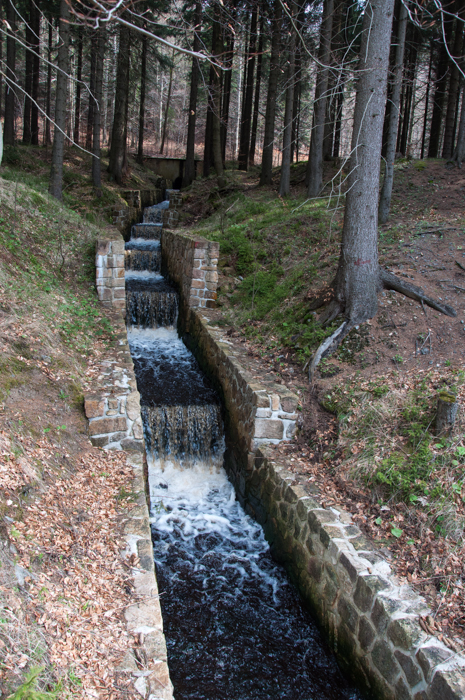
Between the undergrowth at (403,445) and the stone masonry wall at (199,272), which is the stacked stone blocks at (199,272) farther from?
the undergrowth at (403,445)

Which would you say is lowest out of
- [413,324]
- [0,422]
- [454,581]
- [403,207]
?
[454,581]

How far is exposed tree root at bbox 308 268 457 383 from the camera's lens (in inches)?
239

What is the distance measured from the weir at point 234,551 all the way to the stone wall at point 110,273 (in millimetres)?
26

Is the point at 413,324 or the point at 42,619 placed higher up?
the point at 413,324

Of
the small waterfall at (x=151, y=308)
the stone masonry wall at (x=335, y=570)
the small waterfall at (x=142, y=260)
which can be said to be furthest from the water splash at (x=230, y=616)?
the small waterfall at (x=142, y=260)

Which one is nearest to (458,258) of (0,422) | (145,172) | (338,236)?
(338,236)

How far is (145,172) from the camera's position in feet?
73.8

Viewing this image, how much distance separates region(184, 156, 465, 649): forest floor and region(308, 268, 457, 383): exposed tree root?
0.10 metres

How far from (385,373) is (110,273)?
5504 mm

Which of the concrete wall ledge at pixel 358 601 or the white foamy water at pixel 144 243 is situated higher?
the white foamy water at pixel 144 243

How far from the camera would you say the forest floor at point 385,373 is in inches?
142

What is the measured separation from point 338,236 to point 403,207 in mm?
3032

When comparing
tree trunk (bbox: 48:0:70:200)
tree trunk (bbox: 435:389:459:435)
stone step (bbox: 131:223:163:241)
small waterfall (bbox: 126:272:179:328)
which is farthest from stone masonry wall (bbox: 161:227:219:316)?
tree trunk (bbox: 435:389:459:435)

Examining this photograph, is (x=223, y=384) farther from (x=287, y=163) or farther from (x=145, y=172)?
(x=145, y=172)
